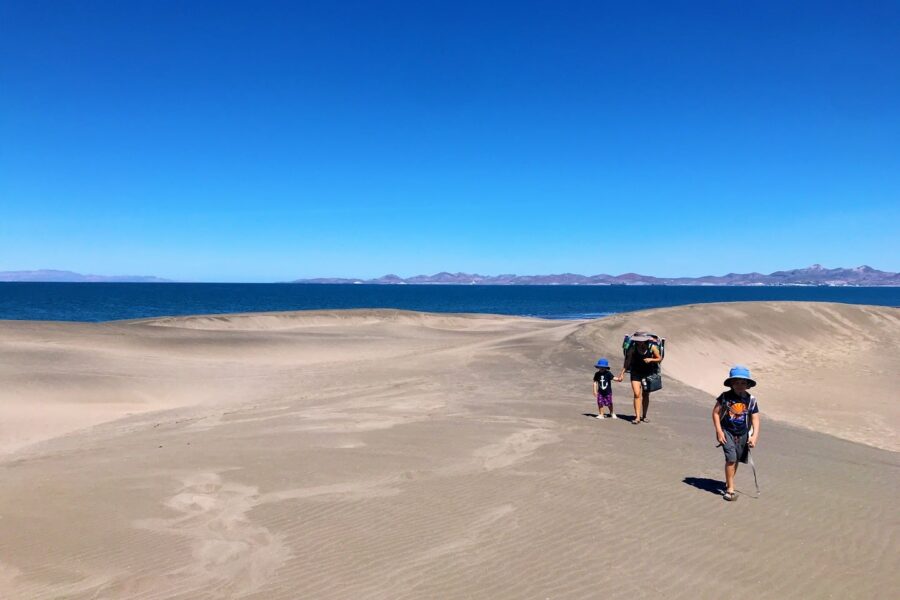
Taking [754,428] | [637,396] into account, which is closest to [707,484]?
[754,428]

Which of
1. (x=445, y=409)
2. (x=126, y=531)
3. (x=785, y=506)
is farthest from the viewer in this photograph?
(x=445, y=409)

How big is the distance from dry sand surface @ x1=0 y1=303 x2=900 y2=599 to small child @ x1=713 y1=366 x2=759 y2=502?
0.66m

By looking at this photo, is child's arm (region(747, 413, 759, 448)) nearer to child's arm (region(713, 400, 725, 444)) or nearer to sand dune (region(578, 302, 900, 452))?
child's arm (region(713, 400, 725, 444))

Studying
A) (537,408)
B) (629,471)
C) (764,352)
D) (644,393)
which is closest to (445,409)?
(537,408)

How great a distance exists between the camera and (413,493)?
747 cm

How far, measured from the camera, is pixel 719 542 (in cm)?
590

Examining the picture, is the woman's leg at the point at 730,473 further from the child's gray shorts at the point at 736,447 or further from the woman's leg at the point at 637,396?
the woman's leg at the point at 637,396

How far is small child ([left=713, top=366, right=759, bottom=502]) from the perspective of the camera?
6.84 metres

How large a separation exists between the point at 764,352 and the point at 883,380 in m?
7.35

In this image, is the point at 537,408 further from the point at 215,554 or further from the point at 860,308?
the point at 860,308

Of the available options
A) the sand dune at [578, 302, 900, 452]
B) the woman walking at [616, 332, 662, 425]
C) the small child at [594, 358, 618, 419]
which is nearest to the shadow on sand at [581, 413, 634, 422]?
the small child at [594, 358, 618, 419]

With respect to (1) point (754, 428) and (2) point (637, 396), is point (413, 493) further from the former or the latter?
(2) point (637, 396)

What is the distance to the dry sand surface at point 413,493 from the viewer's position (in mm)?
5219

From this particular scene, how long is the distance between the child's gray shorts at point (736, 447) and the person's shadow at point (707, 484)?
67 centimetres
